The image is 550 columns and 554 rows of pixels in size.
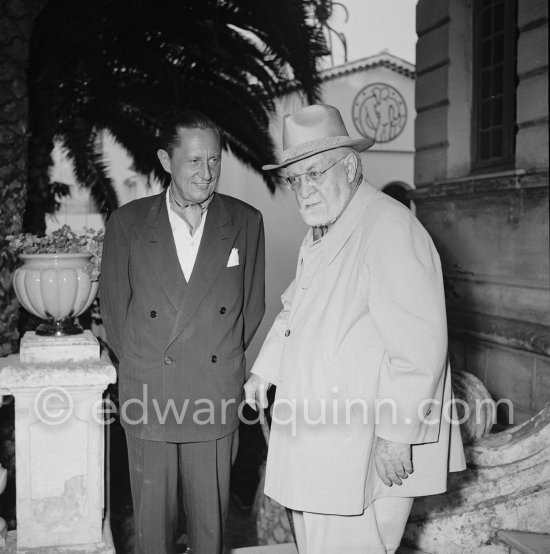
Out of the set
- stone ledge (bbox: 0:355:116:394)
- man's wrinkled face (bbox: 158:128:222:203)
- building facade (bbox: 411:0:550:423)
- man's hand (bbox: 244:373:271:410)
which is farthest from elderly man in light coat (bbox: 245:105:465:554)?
building facade (bbox: 411:0:550:423)

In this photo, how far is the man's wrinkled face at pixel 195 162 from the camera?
2.93 meters

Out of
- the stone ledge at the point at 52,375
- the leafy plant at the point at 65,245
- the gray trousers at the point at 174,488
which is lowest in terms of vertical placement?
the gray trousers at the point at 174,488

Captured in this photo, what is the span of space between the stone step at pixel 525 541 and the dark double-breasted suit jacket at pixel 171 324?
1659 millimetres

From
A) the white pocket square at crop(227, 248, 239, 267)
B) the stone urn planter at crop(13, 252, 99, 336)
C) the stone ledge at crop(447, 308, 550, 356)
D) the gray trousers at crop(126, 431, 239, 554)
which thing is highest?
the white pocket square at crop(227, 248, 239, 267)

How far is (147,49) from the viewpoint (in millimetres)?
6984

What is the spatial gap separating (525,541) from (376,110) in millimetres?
20814

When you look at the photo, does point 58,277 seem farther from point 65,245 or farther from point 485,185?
point 485,185

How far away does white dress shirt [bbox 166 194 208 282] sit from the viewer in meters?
3.01

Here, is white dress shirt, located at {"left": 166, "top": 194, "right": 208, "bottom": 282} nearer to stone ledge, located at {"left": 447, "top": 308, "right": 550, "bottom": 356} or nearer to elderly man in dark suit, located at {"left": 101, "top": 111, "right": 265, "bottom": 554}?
elderly man in dark suit, located at {"left": 101, "top": 111, "right": 265, "bottom": 554}

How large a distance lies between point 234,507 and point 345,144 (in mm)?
6622

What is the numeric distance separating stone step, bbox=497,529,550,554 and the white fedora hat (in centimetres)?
220

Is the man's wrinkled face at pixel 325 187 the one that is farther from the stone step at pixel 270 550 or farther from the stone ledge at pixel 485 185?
the stone ledge at pixel 485 185

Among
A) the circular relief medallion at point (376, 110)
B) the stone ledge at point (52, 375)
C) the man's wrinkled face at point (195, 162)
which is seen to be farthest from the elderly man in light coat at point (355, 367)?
the circular relief medallion at point (376, 110)

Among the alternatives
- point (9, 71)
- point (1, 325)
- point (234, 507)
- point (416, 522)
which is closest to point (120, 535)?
point (234, 507)
